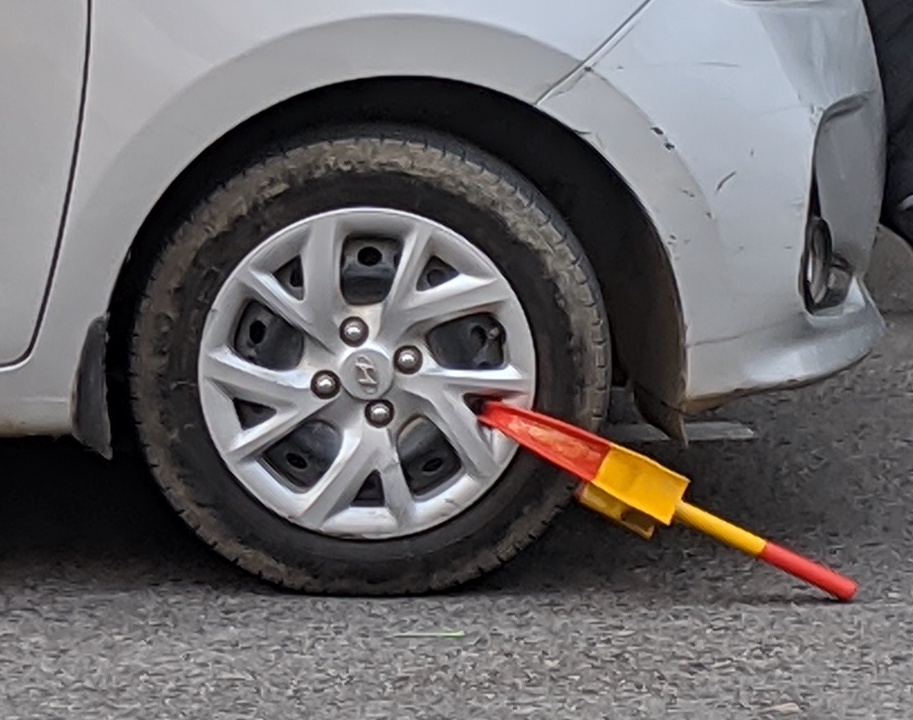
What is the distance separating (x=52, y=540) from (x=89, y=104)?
100 cm

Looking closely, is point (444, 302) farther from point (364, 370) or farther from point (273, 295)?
point (273, 295)

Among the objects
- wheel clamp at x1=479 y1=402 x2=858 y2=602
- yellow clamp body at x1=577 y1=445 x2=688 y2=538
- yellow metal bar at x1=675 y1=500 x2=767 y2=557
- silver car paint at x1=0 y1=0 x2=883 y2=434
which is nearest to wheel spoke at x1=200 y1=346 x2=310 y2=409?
silver car paint at x1=0 y1=0 x2=883 y2=434

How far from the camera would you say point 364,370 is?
3107 millimetres

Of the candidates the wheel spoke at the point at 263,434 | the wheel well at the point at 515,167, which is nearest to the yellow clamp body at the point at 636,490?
the wheel well at the point at 515,167

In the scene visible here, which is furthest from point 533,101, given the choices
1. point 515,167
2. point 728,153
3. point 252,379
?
point 252,379

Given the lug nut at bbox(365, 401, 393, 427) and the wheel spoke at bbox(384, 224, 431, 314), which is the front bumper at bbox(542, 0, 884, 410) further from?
the lug nut at bbox(365, 401, 393, 427)

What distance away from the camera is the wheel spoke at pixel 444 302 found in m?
3.10

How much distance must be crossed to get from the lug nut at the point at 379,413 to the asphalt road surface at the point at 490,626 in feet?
1.08

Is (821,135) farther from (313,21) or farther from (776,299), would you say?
(313,21)

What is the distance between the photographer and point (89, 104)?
297 cm

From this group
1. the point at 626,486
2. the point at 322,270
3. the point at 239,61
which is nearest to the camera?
the point at 239,61

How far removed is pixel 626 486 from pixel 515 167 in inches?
23.2

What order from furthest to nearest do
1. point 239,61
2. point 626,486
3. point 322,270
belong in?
point 626,486
point 322,270
point 239,61

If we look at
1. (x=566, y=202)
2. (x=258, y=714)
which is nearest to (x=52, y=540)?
(x=258, y=714)
